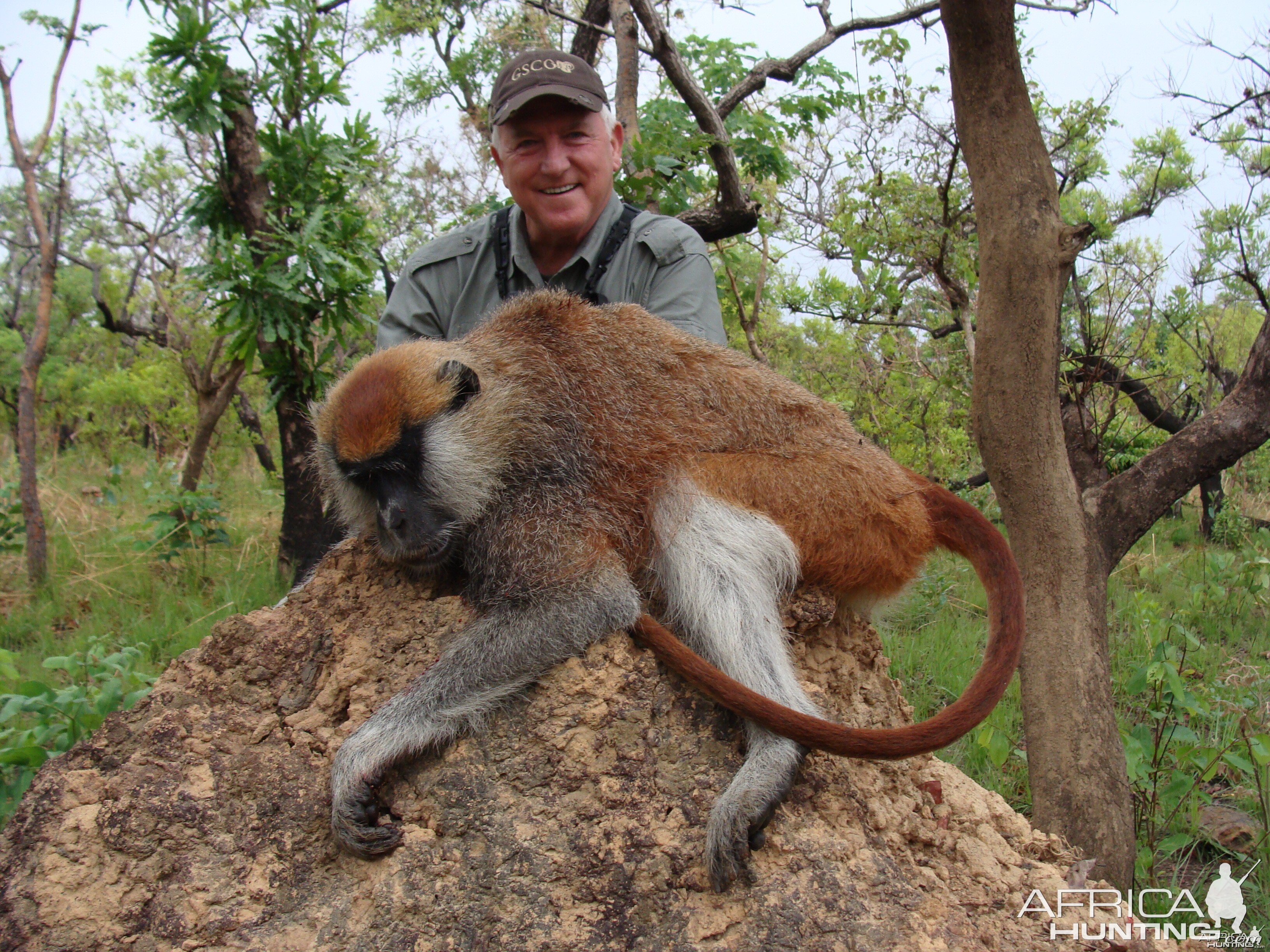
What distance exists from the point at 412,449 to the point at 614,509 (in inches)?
24.7

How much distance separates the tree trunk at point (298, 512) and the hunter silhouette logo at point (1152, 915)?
18.0 feet

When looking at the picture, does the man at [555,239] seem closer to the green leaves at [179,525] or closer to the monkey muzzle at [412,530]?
the monkey muzzle at [412,530]

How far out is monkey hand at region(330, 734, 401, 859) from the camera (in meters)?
1.96

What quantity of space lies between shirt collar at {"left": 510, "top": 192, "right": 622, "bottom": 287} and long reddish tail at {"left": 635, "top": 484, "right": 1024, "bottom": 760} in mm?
2116

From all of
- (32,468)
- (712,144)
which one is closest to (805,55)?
(712,144)

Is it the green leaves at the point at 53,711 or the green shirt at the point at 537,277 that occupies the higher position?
the green shirt at the point at 537,277

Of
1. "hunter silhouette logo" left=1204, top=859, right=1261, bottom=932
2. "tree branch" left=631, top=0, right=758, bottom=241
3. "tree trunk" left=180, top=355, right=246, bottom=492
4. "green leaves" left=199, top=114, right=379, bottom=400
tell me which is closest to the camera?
"hunter silhouette logo" left=1204, top=859, right=1261, bottom=932

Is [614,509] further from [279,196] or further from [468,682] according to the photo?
[279,196]

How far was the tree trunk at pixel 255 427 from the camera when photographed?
10500 mm

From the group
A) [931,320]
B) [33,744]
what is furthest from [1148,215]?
[33,744]

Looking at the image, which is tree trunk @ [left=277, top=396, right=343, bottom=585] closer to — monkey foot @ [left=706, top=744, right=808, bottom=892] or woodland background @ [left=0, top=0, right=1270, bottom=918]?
woodland background @ [left=0, top=0, right=1270, bottom=918]

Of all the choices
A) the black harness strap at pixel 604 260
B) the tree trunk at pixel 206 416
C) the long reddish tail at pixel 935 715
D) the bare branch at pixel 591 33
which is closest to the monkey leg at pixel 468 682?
the long reddish tail at pixel 935 715

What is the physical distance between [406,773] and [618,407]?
4.00 feet

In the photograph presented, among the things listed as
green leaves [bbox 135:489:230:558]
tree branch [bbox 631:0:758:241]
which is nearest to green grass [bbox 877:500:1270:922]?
tree branch [bbox 631:0:758:241]
